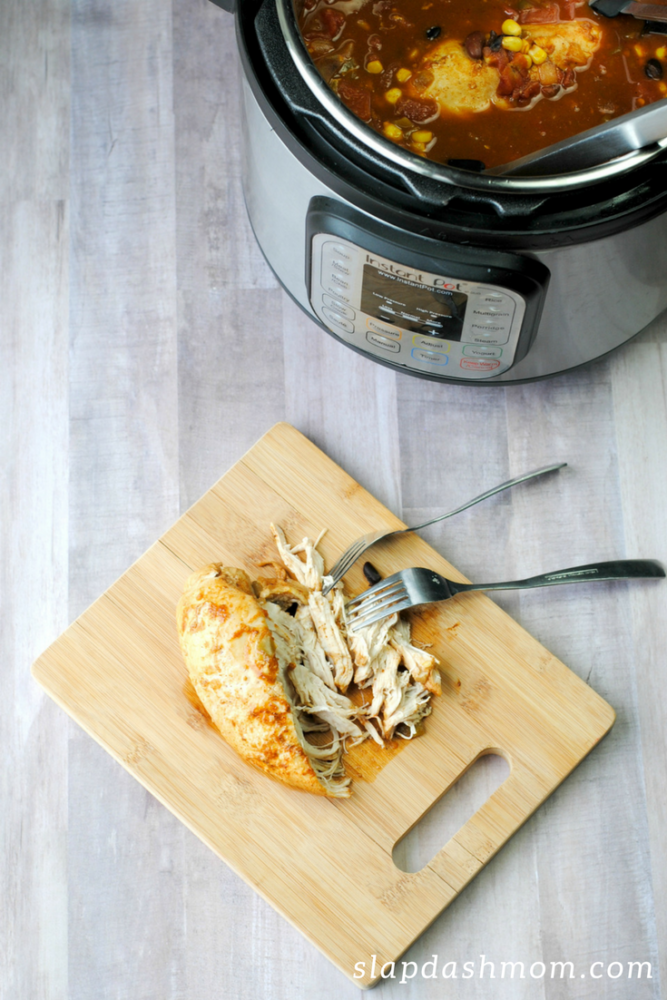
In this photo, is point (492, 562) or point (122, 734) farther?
point (492, 562)

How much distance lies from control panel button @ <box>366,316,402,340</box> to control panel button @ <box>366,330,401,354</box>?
0.01m

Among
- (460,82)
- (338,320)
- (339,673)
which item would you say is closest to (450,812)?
(339,673)

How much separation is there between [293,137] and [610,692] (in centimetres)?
103

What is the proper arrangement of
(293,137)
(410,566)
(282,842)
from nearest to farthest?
1. (293,137)
2. (282,842)
3. (410,566)

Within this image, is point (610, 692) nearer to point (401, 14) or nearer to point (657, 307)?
point (657, 307)

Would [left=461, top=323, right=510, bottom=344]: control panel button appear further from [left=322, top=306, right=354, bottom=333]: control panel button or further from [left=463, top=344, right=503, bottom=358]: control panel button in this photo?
[left=322, top=306, right=354, bottom=333]: control panel button

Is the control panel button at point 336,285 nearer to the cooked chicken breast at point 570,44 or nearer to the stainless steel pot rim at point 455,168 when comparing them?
the stainless steel pot rim at point 455,168

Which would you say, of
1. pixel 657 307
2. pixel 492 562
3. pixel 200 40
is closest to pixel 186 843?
pixel 492 562

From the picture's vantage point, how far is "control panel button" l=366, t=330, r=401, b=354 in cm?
138

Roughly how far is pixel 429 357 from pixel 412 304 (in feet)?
0.54

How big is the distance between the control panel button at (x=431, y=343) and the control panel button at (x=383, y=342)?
1.7 inches

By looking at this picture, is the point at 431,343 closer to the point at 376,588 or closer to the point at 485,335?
the point at 485,335

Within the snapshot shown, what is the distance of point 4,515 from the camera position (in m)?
1.63

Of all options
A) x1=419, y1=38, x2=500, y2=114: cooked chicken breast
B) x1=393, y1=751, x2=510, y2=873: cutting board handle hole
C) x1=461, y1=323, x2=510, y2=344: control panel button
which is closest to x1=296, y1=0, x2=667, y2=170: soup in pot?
x1=419, y1=38, x2=500, y2=114: cooked chicken breast
